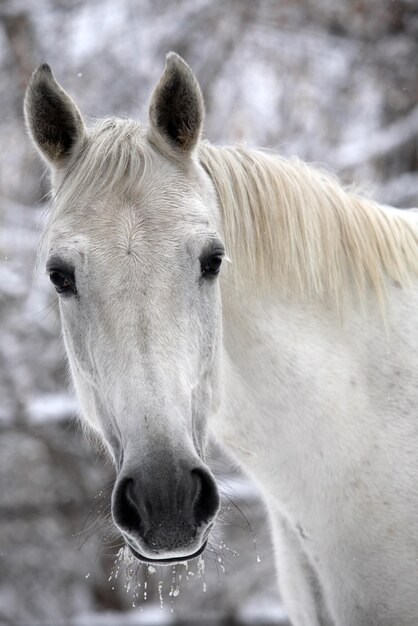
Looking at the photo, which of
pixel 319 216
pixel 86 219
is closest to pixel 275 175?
pixel 319 216

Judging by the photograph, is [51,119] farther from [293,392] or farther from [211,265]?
[293,392]

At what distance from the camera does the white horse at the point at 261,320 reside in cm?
210

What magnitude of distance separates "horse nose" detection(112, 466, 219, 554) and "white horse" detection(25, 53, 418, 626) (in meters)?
0.15

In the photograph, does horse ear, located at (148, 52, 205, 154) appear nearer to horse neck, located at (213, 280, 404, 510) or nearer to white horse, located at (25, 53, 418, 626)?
white horse, located at (25, 53, 418, 626)

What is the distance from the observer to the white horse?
210 centimetres

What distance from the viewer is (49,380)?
27.6 feet

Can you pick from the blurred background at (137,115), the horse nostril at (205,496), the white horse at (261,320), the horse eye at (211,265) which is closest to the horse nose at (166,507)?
the horse nostril at (205,496)

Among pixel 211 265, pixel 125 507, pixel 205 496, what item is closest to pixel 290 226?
pixel 211 265

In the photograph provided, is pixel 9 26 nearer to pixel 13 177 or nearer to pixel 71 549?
pixel 13 177

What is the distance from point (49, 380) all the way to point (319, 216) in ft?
20.9

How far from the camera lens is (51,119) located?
2408 millimetres

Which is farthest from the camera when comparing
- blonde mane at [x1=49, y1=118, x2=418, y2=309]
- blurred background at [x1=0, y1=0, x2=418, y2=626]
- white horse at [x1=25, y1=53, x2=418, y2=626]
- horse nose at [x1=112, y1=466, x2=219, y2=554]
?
blurred background at [x1=0, y1=0, x2=418, y2=626]

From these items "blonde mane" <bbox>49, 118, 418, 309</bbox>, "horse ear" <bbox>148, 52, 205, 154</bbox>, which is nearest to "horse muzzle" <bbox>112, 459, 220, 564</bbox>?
"blonde mane" <bbox>49, 118, 418, 309</bbox>

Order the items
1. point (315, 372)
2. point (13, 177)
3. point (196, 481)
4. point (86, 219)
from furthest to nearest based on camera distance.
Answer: point (13, 177)
point (315, 372)
point (86, 219)
point (196, 481)
